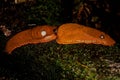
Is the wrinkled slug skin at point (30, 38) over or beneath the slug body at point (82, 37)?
beneath

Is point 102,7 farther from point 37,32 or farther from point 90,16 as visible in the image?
point 37,32

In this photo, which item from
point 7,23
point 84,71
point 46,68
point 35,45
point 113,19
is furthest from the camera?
point 7,23

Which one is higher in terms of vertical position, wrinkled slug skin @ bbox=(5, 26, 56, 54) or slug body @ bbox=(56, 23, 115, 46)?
slug body @ bbox=(56, 23, 115, 46)

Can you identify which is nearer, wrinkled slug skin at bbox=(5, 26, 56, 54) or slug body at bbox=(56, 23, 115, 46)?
slug body at bbox=(56, 23, 115, 46)

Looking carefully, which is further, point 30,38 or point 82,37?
point 30,38

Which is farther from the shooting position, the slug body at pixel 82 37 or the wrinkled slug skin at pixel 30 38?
the wrinkled slug skin at pixel 30 38

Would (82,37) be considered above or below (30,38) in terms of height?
above

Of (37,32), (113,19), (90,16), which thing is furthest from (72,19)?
(37,32)

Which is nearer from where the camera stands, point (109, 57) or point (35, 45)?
point (109, 57)
